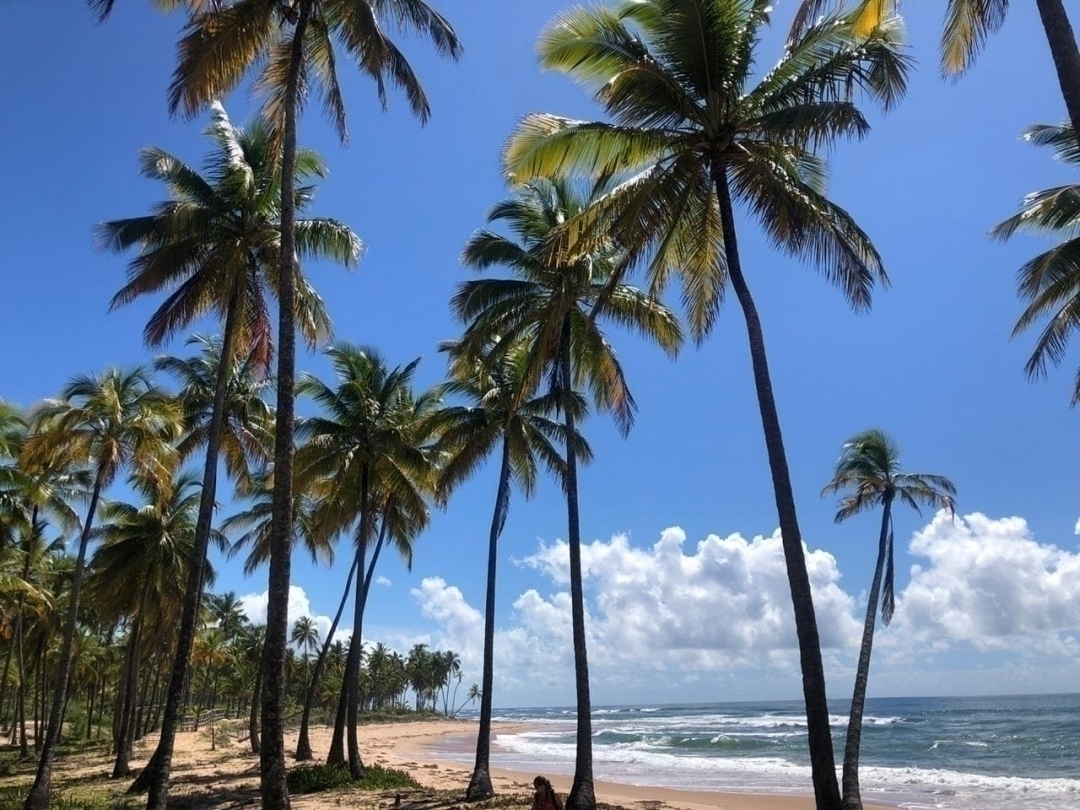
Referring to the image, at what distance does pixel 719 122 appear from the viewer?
9.73 m

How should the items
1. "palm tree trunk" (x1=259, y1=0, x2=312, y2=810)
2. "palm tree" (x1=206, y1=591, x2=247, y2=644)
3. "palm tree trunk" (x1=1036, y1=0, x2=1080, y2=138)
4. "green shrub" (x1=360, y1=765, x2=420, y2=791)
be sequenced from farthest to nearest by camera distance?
"palm tree" (x1=206, y1=591, x2=247, y2=644), "green shrub" (x1=360, y1=765, x2=420, y2=791), "palm tree trunk" (x1=259, y1=0, x2=312, y2=810), "palm tree trunk" (x1=1036, y1=0, x2=1080, y2=138)

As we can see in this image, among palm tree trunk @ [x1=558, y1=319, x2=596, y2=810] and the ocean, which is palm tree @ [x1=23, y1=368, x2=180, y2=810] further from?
the ocean

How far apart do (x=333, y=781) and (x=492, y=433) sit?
8.54 metres

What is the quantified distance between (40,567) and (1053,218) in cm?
3088

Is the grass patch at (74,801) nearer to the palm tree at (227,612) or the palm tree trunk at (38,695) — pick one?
the palm tree trunk at (38,695)

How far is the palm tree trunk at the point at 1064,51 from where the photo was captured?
6137mm

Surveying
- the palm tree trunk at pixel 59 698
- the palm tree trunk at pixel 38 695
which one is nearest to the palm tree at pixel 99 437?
the palm tree trunk at pixel 59 698

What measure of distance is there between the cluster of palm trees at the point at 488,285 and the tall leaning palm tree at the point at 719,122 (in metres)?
0.03

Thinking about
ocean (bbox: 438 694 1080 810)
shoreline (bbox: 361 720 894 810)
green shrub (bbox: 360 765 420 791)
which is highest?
green shrub (bbox: 360 765 420 791)

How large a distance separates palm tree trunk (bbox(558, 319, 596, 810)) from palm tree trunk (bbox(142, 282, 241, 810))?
620 centimetres

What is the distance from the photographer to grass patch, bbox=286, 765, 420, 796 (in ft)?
55.4

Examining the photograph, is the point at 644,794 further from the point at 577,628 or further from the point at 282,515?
the point at 282,515

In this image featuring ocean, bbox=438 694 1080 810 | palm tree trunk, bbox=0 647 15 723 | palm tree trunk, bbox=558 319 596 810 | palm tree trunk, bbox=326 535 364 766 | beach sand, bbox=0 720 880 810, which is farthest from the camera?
palm tree trunk, bbox=0 647 15 723

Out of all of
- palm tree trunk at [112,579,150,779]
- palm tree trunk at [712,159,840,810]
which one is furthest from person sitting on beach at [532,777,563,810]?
palm tree trunk at [112,579,150,779]
